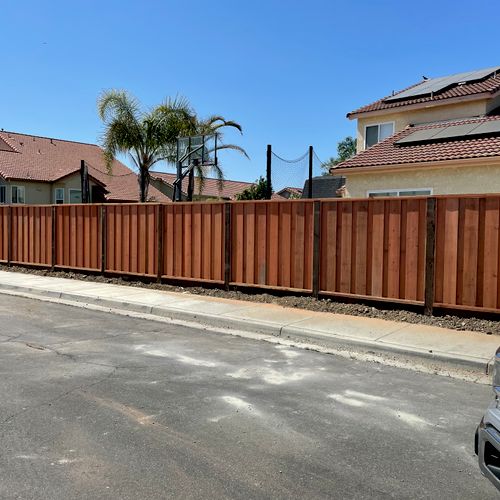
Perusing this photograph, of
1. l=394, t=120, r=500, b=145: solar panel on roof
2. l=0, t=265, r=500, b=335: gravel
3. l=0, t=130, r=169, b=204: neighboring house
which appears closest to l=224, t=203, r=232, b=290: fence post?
l=0, t=265, r=500, b=335: gravel

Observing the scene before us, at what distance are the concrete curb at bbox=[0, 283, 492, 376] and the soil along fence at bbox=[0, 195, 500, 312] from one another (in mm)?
1993

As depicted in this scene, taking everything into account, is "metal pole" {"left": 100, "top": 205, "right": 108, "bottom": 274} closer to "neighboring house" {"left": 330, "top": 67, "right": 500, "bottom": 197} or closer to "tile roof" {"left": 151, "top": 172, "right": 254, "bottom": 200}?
"neighboring house" {"left": 330, "top": 67, "right": 500, "bottom": 197}

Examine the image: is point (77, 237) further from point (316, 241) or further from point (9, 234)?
point (316, 241)

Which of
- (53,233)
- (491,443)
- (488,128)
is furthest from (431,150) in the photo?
(491,443)

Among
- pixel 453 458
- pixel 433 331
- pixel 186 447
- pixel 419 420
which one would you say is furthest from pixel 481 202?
pixel 186 447

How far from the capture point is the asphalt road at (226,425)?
11.4 feet

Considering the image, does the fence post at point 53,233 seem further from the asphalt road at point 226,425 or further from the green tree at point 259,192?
the green tree at point 259,192

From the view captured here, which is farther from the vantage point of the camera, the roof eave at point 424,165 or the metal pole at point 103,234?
the metal pole at point 103,234

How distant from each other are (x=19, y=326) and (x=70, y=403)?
14.4 ft

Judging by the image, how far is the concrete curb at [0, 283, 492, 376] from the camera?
22.0 ft

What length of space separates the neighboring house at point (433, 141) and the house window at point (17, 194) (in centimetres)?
2189

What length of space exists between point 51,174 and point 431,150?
2668 cm

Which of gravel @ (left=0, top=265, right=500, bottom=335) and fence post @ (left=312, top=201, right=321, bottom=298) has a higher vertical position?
fence post @ (left=312, top=201, right=321, bottom=298)

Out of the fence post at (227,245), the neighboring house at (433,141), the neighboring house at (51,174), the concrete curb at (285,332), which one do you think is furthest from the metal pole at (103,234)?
the neighboring house at (51,174)
